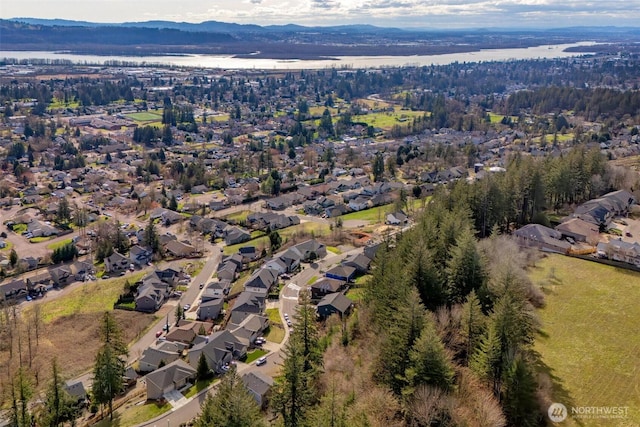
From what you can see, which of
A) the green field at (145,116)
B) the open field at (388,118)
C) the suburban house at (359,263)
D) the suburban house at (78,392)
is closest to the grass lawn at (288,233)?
the suburban house at (359,263)

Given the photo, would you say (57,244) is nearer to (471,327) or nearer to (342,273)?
(342,273)

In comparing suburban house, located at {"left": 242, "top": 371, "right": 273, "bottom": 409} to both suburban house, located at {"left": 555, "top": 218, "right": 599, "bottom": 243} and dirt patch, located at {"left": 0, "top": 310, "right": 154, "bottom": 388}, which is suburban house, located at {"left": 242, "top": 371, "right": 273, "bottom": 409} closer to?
dirt patch, located at {"left": 0, "top": 310, "right": 154, "bottom": 388}

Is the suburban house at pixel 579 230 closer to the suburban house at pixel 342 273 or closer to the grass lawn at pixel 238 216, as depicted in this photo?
the suburban house at pixel 342 273

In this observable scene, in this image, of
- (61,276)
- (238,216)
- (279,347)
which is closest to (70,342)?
(61,276)

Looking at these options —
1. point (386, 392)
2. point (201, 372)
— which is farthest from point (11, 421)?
point (386, 392)

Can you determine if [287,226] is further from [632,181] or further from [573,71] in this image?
[573,71]

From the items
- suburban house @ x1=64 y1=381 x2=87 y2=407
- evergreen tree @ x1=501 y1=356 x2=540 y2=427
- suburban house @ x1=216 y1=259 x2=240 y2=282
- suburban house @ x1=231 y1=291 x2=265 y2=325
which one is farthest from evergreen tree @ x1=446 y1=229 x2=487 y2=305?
suburban house @ x1=216 y1=259 x2=240 y2=282
